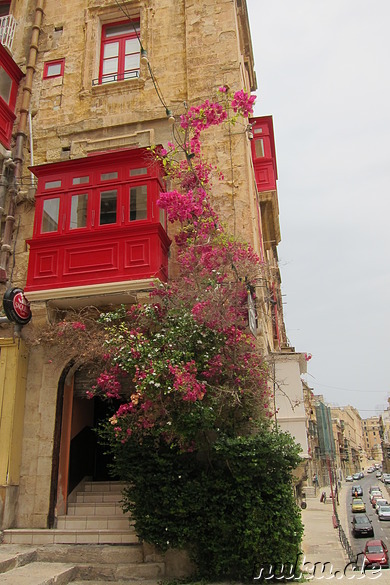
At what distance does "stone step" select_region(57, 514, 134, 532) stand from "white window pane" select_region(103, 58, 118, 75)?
10767mm

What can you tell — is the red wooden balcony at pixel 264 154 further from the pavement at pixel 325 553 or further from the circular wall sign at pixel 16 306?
the pavement at pixel 325 553

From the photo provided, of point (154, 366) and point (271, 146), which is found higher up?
point (271, 146)

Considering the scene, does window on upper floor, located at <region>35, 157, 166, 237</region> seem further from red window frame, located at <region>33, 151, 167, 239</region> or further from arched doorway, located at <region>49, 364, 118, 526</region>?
arched doorway, located at <region>49, 364, 118, 526</region>

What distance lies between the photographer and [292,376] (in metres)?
10.2

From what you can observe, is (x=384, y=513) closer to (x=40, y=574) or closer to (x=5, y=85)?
(x=40, y=574)

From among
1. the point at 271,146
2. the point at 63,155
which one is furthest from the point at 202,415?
the point at 271,146

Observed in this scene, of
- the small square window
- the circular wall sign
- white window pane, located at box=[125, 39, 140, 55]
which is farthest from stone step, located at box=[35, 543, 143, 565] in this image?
white window pane, located at box=[125, 39, 140, 55]

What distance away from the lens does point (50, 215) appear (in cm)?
970

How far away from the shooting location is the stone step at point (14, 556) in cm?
701

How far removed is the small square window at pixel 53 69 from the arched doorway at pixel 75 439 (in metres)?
8.16

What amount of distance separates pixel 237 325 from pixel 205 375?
1085mm

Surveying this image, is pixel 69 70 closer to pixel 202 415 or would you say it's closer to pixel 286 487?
pixel 202 415

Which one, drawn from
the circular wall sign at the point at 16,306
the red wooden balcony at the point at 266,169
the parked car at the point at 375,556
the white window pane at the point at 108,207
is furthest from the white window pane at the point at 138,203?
the parked car at the point at 375,556

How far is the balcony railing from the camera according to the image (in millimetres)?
13062
